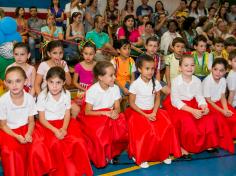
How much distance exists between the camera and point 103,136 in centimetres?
322

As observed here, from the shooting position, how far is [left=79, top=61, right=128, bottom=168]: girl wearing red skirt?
3.21 metres

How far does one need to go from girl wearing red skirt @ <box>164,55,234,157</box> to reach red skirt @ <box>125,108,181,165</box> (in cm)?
18

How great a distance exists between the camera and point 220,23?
7816mm

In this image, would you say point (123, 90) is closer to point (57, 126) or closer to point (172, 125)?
point (172, 125)

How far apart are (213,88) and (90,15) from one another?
12.9ft

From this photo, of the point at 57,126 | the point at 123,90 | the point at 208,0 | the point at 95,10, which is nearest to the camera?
the point at 57,126

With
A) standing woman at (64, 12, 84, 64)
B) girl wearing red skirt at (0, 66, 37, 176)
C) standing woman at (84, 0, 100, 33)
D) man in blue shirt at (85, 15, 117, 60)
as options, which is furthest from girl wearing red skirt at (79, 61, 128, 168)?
standing woman at (84, 0, 100, 33)

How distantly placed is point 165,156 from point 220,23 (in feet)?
17.3

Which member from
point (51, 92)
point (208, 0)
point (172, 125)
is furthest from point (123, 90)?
Answer: point (208, 0)

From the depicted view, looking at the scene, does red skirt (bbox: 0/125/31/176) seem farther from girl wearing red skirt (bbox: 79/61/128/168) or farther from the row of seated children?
girl wearing red skirt (bbox: 79/61/128/168)

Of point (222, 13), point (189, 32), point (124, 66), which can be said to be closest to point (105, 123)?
point (124, 66)

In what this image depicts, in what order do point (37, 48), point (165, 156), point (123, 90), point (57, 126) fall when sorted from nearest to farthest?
point (57, 126)
point (165, 156)
point (123, 90)
point (37, 48)

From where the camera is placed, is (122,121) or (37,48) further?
(37,48)

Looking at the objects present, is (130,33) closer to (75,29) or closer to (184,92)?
(75,29)
